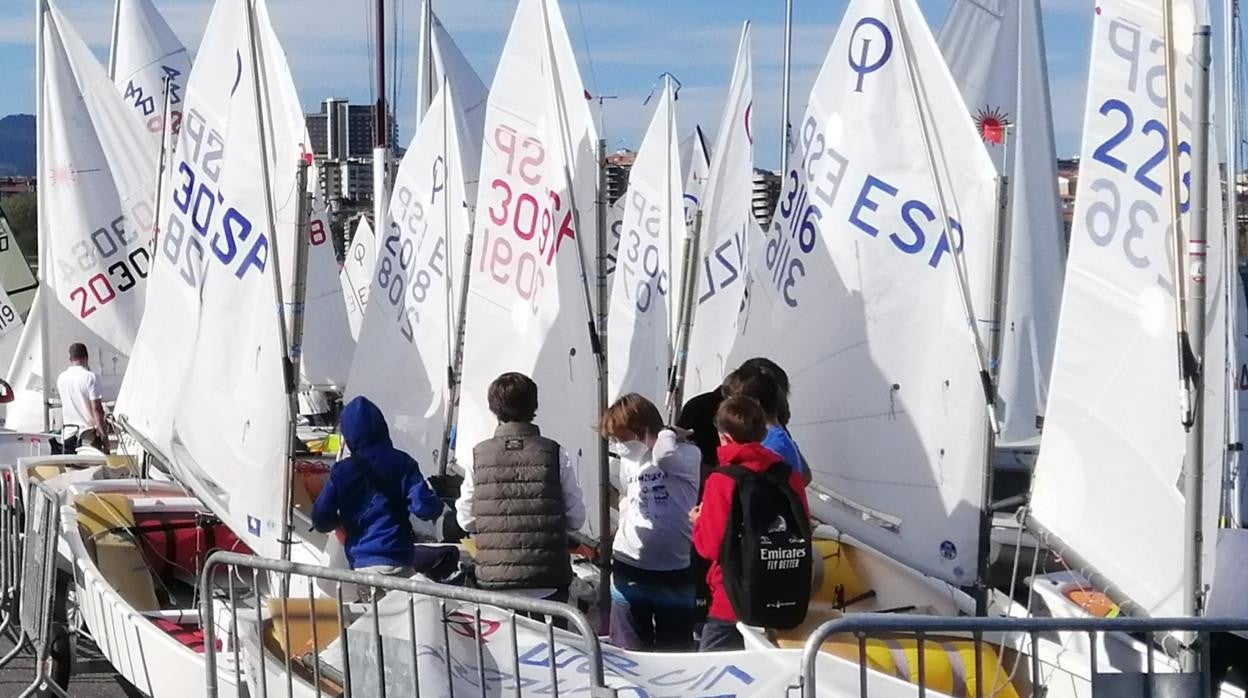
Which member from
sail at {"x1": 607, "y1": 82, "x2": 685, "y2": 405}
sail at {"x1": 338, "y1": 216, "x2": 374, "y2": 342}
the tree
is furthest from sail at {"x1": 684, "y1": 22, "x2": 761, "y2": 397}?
the tree

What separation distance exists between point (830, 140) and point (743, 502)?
2.92 metres

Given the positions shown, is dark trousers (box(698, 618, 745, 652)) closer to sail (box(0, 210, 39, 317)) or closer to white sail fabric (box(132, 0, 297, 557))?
white sail fabric (box(132, 0, 297, 557))

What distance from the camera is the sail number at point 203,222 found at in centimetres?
718

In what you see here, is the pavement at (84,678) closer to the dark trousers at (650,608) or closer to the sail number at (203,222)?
the sail number at (203,222)

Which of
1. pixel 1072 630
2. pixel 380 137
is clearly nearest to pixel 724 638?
pixel 1072 630

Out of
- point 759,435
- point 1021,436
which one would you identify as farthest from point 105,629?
point 1021,436

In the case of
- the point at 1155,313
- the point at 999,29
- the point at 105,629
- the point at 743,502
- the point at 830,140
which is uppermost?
the point at 999,29

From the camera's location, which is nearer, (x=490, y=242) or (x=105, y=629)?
(x=105, y=629)

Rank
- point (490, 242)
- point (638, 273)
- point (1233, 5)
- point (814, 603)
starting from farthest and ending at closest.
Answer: point (638, 273), point (1233, 5), point (490, 242), point (814, 603)

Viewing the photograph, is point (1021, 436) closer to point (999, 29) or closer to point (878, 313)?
point (999, 29)

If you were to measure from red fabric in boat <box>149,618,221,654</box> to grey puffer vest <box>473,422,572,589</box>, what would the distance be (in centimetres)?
121

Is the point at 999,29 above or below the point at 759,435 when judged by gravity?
above

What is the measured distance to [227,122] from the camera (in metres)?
7.47

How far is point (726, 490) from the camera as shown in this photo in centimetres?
512
